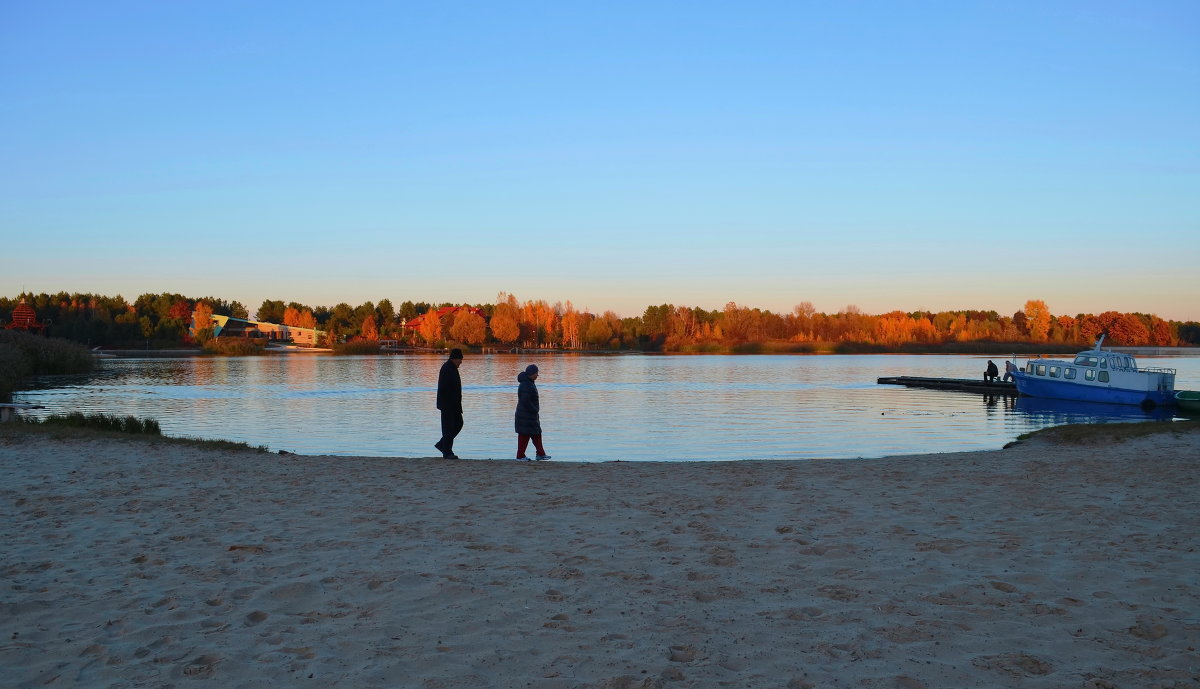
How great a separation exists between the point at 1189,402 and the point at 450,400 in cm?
3323

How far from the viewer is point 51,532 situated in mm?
8617

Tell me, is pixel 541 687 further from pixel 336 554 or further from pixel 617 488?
pixel 617 488

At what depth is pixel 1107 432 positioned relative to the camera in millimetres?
19156

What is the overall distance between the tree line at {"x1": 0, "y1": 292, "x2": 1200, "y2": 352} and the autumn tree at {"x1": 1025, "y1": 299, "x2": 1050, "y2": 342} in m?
0.24

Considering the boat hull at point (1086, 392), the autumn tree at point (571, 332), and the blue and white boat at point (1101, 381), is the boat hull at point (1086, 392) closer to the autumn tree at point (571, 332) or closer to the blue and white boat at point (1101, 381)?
the blue and white boat at point (1101, 381)

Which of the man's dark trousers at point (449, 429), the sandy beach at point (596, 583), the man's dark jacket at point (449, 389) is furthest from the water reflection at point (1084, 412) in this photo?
the man's dark jacket at point (449, 389)

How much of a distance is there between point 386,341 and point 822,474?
161125 millimetres

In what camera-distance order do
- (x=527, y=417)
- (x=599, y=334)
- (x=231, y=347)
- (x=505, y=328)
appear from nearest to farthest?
(x=527, y=417), (x=231, y=347), (x=505, y=328), (x=599, y=334)

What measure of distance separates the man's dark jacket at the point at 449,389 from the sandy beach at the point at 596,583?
10.8ft

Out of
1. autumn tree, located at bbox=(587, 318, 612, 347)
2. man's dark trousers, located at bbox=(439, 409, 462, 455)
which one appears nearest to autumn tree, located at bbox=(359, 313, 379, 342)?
autumn tree, located at bbox=(587, 318, 612, 347)

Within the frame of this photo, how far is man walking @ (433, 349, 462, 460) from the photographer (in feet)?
50.2

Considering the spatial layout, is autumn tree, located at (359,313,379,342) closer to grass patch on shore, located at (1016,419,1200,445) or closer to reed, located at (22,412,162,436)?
reed, located at (22,412,162,436)

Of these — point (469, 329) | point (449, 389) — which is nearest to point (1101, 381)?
point (449, 389)

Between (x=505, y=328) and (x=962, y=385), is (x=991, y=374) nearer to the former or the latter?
(x=962, y=385)
